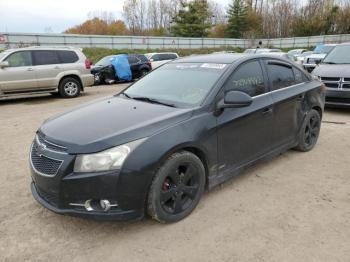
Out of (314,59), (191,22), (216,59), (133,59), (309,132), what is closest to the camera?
(216,59)

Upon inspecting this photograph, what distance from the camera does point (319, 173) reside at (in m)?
4.58

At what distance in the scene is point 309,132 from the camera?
5.45 m

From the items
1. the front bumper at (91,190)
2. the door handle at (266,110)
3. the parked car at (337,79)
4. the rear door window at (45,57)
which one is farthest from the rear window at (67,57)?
the front bumper at (91,190)

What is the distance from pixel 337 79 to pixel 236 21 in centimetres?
5071

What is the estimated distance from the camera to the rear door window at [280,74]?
4.60m

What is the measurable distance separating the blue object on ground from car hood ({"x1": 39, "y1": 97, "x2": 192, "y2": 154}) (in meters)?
13.6

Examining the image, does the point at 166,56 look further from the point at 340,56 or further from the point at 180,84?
the point at 180,84

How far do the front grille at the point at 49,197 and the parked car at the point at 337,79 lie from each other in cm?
708

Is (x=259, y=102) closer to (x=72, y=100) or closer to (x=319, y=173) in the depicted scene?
(x=319, y=173)

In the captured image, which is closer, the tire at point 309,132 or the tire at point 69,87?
the tire at point 309,132

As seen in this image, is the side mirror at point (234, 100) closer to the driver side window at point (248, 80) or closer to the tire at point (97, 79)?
the driver side window at point (248, 80)

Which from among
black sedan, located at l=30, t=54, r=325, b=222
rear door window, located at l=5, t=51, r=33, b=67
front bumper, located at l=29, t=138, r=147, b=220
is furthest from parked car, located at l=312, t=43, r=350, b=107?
rear door window, located at l=5, t=51, r=33, b=67

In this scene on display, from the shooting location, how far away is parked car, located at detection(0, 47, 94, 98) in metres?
11.0

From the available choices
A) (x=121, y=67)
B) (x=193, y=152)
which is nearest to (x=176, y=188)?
(x=193, y=152)
